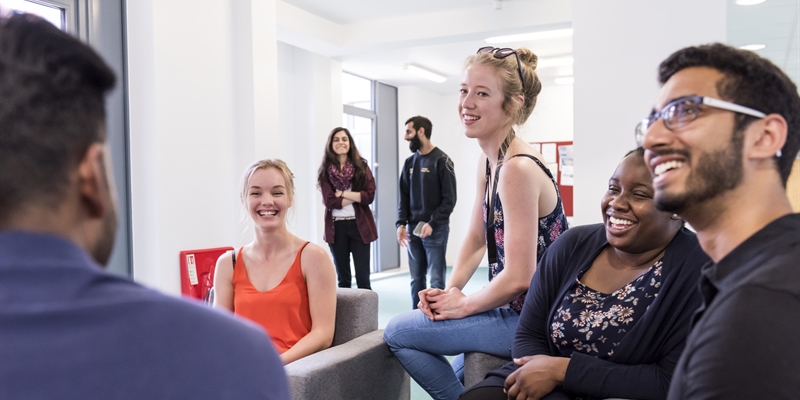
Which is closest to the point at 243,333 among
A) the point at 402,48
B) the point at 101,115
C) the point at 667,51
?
the point at 101,115

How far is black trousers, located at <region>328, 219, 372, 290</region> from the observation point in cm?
523

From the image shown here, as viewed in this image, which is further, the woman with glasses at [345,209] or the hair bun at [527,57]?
the woman with glasses at [345,209]

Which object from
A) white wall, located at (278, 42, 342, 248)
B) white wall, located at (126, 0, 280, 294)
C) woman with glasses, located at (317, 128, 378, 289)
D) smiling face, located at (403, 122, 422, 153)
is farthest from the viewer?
white wall, located at (278, 42, 342, 248)

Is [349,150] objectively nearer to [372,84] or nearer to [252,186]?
[252,186]

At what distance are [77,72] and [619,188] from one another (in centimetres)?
158

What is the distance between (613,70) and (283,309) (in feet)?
6.96

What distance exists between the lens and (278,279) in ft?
7.66

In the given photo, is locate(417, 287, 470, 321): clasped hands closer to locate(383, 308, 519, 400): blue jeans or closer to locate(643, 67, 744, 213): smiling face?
locate(383, 308, 519, 400): blue jeans

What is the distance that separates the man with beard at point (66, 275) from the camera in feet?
1.73

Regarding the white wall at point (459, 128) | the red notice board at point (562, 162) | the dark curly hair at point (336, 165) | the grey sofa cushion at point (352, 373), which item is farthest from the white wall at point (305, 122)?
the grey sofa cushion at point (352, 373)

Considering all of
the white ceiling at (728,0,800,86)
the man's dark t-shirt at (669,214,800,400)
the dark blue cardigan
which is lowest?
the dark blue cardigan

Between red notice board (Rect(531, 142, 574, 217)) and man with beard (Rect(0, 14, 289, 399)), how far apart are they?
9.37 m

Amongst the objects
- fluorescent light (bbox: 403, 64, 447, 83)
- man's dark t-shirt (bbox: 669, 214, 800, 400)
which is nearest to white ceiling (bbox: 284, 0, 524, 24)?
fluorescent light (bbox: 403, 64, 447, 83)

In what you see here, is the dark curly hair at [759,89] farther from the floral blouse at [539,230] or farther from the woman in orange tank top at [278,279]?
the woman in orange tank top at [278,279]
